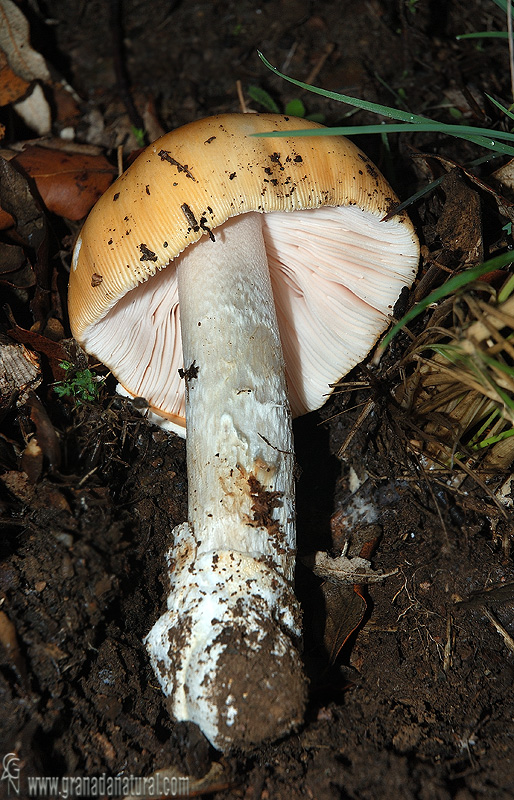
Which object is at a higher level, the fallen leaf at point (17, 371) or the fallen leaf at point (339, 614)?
the fallen leaf at point (17, 371)

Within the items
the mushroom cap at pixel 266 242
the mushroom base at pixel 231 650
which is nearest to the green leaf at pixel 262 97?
the mushroom cap at pixel 266 242

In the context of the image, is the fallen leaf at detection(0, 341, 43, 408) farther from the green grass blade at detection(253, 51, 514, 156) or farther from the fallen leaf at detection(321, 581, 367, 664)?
the fallen leaf at detection(321, 581, 367, 664)

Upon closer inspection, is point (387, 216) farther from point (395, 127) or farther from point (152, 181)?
point (152, 181)

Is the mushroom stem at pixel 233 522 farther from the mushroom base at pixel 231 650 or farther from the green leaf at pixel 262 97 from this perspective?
the green leaf at pixel 262 97

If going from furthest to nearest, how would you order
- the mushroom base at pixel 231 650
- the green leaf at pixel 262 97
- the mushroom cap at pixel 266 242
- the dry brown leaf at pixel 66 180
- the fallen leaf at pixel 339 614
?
the green leaf at pixel 262 97 < the dry brown leaf at pixel 66 180 < the fallen leaf at pixel 339 614 < the mushroom cap at pixel 266 242 < the mushroom base at pixel 231 650

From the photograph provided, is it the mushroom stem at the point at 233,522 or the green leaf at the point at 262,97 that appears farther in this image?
the green leaf at the point at 262,97

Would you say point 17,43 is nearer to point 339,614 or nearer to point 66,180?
point 66,180

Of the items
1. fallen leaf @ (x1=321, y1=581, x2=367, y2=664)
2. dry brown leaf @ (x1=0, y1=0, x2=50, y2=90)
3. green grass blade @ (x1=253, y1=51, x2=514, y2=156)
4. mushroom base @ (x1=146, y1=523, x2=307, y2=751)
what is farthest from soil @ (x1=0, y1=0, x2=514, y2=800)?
green grass blade @ (x1=253, y1=51, x2=514, y2=156)
